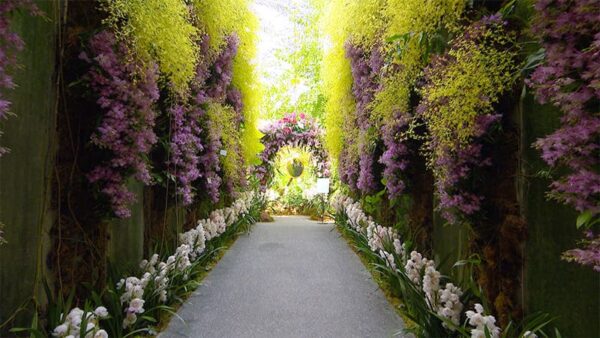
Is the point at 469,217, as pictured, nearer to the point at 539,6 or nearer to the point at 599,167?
the point at 599,167

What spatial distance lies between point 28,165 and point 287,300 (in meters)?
1.85

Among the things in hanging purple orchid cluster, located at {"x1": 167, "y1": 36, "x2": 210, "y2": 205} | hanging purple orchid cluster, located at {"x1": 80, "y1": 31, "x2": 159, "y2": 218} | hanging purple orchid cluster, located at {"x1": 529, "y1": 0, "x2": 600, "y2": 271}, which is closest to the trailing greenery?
hanging purple orchid cluster, located at {"x1": 80, "y1": 31, "x2": 159, "y2": 218}

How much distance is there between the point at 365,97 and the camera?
4.34 metres

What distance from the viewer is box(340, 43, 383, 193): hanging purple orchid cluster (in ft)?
13.1

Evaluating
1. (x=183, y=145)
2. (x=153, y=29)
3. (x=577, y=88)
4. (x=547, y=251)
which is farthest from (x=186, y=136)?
(x=577, y=88)

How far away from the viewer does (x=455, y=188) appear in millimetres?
2010

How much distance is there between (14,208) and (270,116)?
39.5 feet

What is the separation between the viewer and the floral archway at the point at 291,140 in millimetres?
10148

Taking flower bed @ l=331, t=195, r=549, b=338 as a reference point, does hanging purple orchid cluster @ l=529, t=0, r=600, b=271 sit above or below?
above

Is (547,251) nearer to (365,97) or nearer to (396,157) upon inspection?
(396,157)

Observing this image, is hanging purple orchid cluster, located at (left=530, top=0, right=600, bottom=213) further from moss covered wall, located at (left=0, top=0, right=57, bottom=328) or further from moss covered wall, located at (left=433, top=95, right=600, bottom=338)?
moss covered wall, located at (left=0, top=0, right=57, bottom=328)

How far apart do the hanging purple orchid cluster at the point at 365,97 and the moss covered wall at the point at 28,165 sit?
99.0 inches

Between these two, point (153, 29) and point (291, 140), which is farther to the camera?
point (291, 140)

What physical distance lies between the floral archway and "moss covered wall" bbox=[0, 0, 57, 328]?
317 inches
